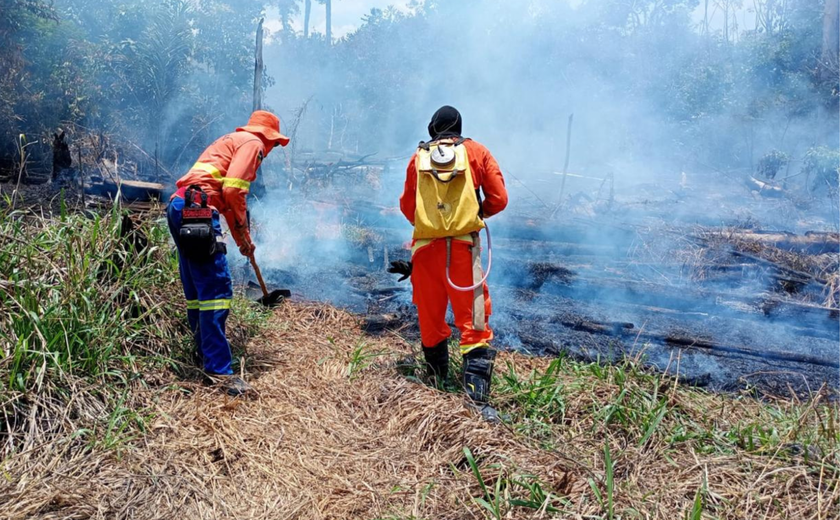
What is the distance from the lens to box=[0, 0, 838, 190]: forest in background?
12914mm

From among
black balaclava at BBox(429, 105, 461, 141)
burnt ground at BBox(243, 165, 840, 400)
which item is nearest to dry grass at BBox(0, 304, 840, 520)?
burnt ground at BBox(243, 165, 840, 400)

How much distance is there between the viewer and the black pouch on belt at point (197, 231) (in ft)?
10.8

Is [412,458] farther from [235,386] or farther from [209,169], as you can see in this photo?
[209,169]

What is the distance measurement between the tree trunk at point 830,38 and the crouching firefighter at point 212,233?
57.3 ft

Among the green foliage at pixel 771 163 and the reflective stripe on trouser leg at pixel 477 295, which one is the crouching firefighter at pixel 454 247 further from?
the green foliage at pixel 771 163

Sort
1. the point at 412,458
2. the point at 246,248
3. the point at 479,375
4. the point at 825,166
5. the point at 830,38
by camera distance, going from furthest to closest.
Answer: the point at 830,38, the point at 825,166, the point at 246,248, the point at 479,375, the point at 412,458

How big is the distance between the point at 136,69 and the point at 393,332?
40.9 ft

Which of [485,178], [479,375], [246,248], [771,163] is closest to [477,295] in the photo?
[479,375]

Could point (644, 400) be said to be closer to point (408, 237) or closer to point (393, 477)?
point (393, 477)

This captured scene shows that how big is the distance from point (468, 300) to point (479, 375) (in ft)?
1.51

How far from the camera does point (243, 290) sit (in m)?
5.07

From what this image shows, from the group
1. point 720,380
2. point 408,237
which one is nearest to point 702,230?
point 408,237

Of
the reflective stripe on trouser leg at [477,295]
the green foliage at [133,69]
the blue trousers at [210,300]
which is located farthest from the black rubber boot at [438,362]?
the green foliage at [133,69]

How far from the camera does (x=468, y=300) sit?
346 cm
